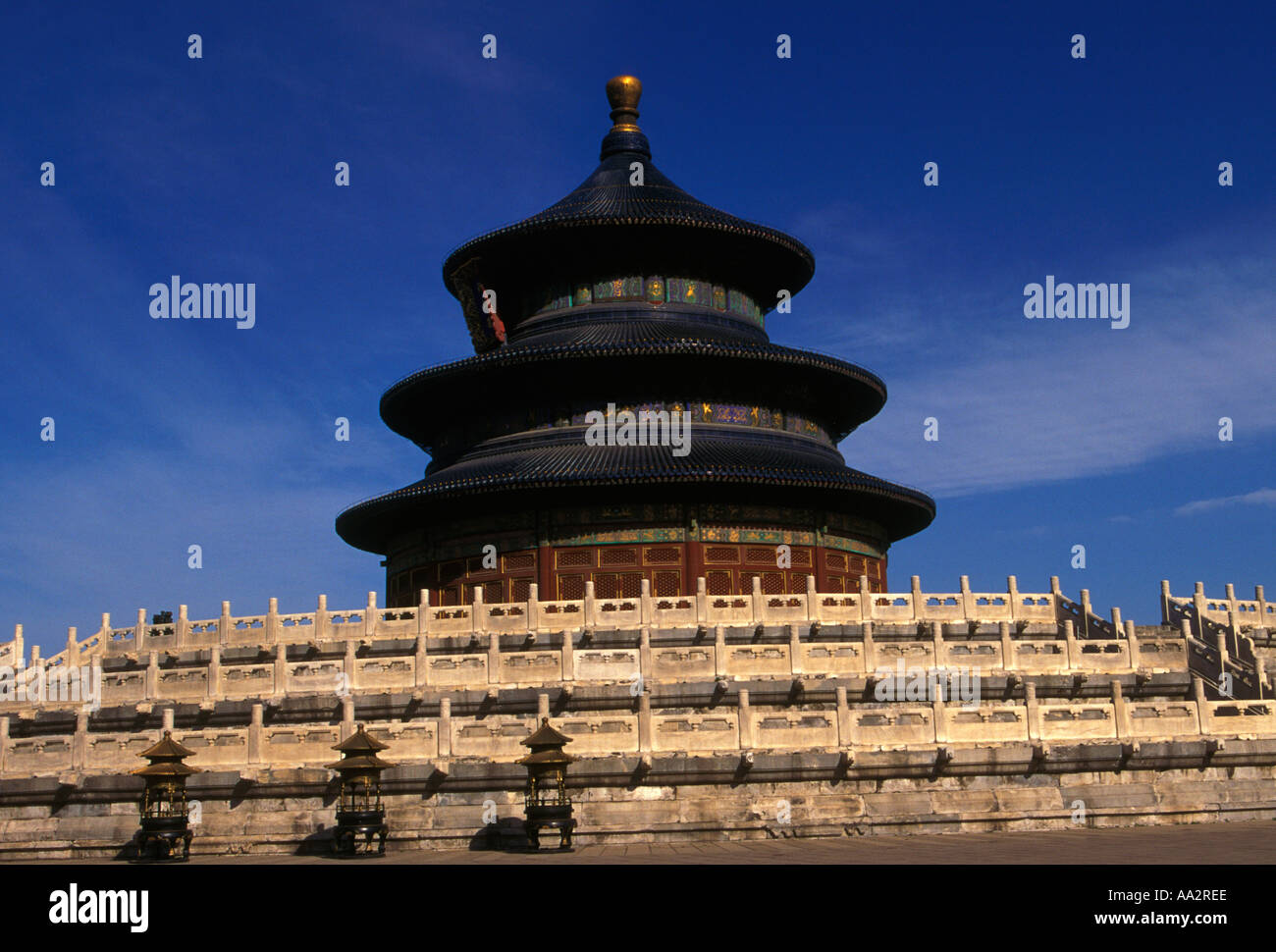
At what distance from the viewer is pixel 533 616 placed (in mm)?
28000

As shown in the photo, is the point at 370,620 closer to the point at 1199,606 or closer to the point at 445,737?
the point at 445,737

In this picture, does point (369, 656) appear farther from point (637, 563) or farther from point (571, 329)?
point (571, 329)

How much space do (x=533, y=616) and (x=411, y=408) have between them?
789 inches

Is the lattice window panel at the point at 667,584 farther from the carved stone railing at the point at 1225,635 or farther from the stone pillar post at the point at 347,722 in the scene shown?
the stone pillar post at the point at 347,722

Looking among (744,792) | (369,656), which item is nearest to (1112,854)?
Answer: (744,792)

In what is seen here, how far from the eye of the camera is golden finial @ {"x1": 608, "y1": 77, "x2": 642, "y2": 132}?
178ft

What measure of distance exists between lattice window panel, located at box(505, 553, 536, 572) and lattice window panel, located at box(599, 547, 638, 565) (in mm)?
2122

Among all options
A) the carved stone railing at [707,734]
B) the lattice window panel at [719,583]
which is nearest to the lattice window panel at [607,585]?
the lattice window panel at [719,583]

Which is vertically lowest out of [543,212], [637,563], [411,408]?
[637,563]

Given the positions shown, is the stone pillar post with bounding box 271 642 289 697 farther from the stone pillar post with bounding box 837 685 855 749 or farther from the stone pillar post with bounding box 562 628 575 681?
the stone pillar post with bounding box 837 685 855 749

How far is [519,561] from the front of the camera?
39.2 metres

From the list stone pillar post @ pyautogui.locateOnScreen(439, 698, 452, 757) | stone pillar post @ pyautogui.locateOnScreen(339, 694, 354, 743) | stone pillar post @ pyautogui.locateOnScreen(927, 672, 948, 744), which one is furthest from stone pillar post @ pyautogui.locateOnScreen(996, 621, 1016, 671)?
stone pillar post @ pyautogui.locateOnScreen(339, 694, 354, 743)

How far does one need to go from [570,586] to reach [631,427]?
6022mm

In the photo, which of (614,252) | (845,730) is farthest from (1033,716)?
(614,252)
